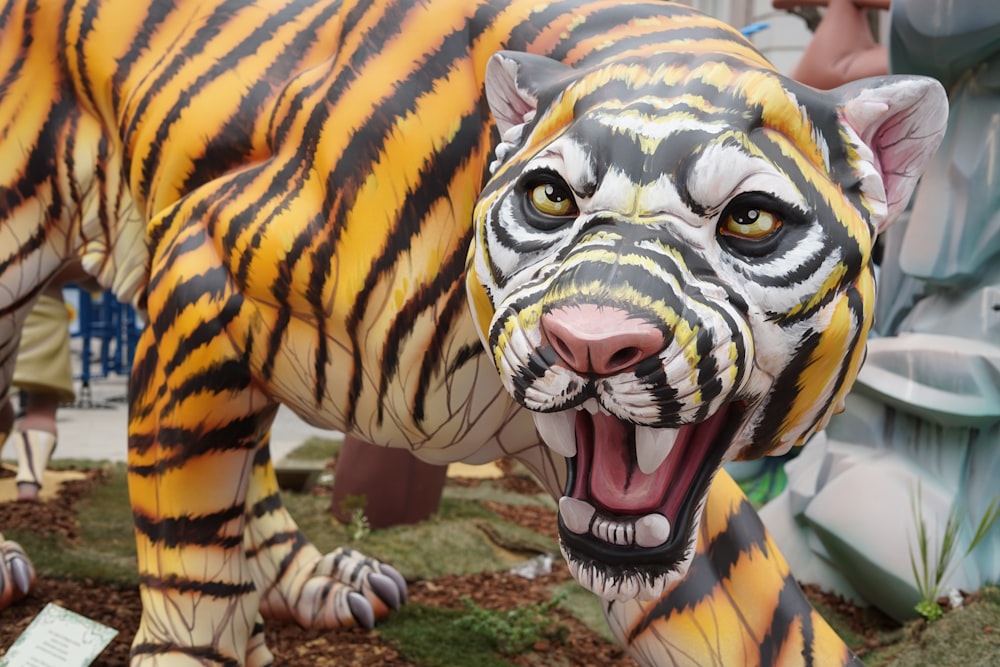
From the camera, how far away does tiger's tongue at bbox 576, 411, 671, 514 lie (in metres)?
1.07

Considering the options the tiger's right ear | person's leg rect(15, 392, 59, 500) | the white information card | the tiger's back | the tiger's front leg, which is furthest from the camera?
person's leg rect(15, 392, 59, 500)

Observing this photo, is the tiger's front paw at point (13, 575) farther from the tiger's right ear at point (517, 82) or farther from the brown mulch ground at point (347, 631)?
the tiger's right ear at point (517, 82)

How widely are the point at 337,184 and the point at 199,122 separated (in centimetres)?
43

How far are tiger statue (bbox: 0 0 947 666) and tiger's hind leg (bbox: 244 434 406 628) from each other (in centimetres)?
54

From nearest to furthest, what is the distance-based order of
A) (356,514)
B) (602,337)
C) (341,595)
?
(602,337)
(341,595)
(356,514)

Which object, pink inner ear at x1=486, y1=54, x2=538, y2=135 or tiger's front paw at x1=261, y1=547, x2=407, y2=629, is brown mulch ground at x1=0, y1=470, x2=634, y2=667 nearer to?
tiger's front paw at x1=261, y1=547, x2=407, y2=629

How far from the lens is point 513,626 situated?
2613 mm

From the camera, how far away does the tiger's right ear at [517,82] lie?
1.23 metres

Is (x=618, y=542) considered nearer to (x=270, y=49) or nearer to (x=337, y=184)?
(x=337, y=184)

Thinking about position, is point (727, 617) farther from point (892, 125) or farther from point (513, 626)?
point (513, 626)

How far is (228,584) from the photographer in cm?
178

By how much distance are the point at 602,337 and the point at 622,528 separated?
267 millimetres

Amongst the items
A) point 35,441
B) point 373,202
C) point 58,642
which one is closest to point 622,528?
point 373,202

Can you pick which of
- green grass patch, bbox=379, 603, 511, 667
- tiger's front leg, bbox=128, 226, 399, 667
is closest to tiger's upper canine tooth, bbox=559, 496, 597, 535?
tiger's front leg, bbox=128, 226, 399, 667
